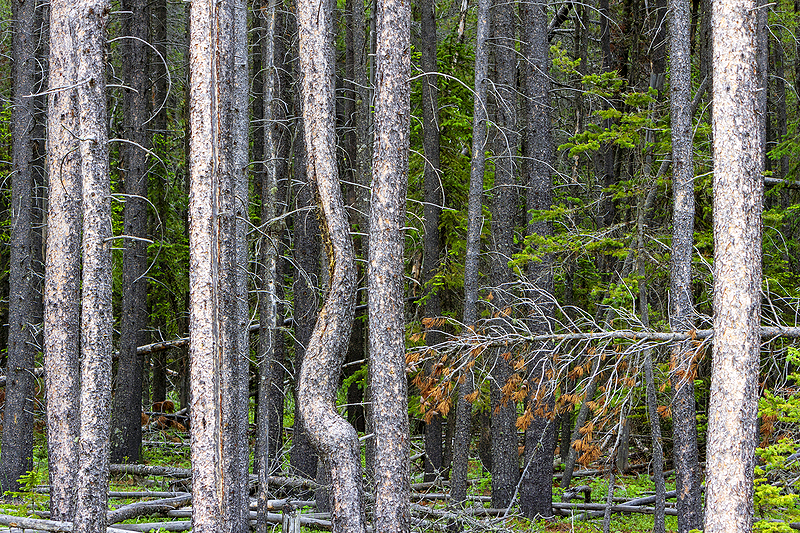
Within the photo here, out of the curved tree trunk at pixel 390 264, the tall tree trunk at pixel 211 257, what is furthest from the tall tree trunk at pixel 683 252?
the tall tree trunk at pixel 211 257

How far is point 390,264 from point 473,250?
14.6ft

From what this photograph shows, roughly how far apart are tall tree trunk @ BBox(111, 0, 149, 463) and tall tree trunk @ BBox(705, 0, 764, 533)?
1243cm

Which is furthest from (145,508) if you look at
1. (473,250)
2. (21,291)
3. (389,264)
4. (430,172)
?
(430,172)

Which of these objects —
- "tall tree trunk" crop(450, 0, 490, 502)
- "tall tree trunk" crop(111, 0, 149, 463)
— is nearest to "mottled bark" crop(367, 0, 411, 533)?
"tall tree trunk" crop(450, 0, 490, 502)

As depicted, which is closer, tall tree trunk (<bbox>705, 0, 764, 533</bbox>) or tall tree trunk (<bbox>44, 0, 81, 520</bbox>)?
tall tree trunk (<bbox>705, 0, 764, 533</bbox>)

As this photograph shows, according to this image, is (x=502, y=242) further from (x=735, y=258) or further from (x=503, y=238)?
(x=735, y=258)

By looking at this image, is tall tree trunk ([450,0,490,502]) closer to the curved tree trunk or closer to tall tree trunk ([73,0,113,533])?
the curved tree trunk

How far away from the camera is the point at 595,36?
20.9m

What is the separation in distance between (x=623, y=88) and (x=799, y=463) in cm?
969

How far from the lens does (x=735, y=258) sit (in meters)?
7.03

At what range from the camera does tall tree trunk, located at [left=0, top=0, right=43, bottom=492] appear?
44.8ft

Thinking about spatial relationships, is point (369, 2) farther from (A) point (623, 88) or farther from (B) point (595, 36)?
(B) point (595, 36)

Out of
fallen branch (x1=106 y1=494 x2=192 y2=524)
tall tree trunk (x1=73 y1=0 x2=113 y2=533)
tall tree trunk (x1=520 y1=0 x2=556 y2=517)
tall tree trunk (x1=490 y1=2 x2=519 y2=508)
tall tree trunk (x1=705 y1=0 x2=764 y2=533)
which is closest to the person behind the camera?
tall tree trunk (x1=705 y1=0 x2=764 y2=533)

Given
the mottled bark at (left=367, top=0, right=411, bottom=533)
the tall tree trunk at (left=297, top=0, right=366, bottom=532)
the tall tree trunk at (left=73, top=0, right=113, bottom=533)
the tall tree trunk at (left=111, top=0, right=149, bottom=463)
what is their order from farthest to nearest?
the tall tree trunk at (left=111, top=0, right=149, bottom=463)
the tall tree trunk at (left=73, top=0, right=113, bottom=533)
the mottled bark at (left=367, top=0, right=411, bottom=533)
the tall tree trunk at (left=297, top=0, right=366, bottom=532)
